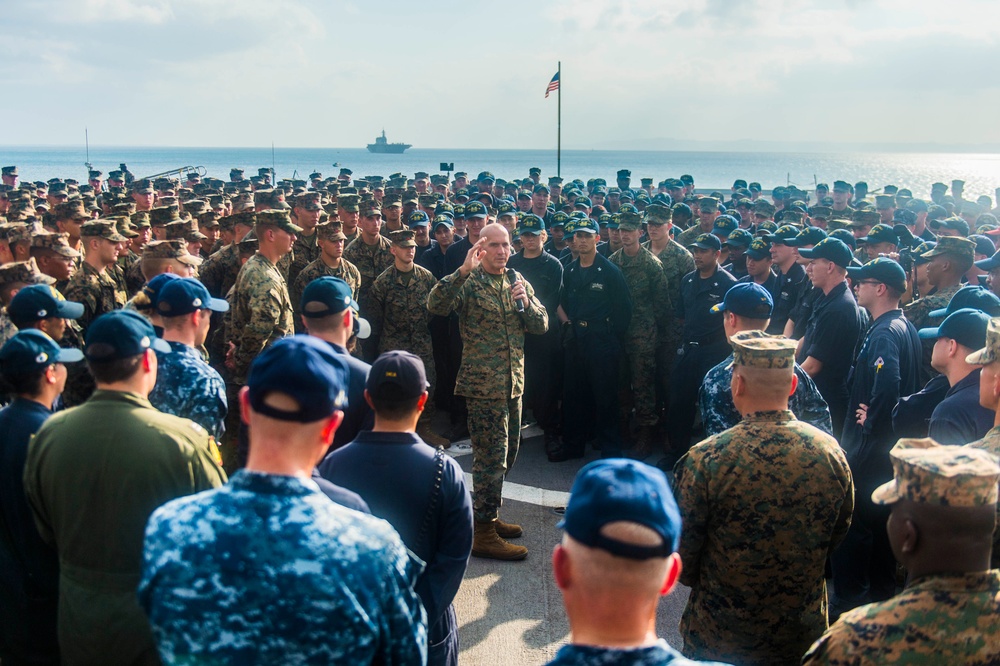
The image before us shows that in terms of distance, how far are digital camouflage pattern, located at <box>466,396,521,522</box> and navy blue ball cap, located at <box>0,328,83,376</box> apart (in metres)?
3.33

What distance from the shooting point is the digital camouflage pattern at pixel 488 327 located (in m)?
6.17

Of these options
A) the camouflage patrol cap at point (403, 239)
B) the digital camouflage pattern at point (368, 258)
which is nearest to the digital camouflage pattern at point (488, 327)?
the camouflage patrol cap at point (403, 239)

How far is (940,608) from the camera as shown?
2.22m

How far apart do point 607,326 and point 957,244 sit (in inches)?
129

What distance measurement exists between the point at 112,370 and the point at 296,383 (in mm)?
1302

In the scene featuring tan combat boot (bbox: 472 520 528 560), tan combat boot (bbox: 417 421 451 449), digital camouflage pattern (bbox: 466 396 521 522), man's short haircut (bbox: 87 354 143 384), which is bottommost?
tan combat boot (bbox: 472 520 528 560)

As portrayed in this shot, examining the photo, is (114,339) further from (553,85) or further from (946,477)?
(553,85)

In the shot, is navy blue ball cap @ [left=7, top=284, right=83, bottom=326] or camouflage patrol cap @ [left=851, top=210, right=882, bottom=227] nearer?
navy blue ball cap @ [left=7, top=284, right=83, bottom=326]

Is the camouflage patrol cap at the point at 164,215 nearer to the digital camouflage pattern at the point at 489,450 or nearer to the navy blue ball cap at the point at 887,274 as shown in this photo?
the digital camouflage pattern at the point at 489,450

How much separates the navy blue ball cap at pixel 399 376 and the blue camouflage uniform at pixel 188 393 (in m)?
1.10

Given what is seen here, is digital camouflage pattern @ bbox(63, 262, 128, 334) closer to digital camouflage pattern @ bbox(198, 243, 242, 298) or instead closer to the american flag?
digital camouflage pattern @ bbox(198, 243, 242, 298)

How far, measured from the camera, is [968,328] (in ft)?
14.0

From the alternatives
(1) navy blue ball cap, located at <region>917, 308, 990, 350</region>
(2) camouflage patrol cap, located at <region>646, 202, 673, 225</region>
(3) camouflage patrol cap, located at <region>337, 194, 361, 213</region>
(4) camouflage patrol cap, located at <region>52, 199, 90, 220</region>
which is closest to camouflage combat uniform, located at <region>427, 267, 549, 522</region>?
(2) camouflage patrol cap, located at <region>646, 202, 673, 225</region>

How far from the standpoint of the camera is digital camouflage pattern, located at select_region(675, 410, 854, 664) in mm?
3244
